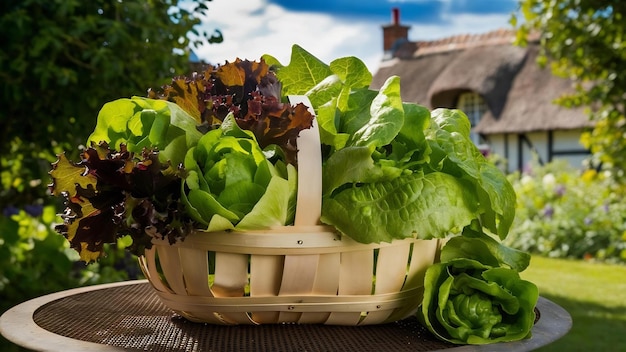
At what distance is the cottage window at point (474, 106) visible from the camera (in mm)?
17944

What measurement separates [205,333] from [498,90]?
15.8 meters

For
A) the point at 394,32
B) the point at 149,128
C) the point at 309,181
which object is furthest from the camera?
the point at 394,32

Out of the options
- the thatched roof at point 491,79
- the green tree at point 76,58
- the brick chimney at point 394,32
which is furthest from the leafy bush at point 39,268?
the brick chimney at point 394,32

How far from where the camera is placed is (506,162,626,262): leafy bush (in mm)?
7685

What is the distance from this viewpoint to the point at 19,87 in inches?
130

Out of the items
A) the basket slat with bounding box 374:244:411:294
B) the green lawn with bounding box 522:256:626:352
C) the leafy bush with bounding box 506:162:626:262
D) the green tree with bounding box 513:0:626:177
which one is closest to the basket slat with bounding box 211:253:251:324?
the basket slat with bounding box 374:244:411:294

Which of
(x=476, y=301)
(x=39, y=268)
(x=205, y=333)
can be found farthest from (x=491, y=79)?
(x=205, y=333)

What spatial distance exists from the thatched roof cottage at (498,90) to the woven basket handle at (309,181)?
12.4m

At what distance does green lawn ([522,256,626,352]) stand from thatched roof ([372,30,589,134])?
23.5 ft

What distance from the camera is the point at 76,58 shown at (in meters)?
3.45

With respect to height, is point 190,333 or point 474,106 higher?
point 474,106

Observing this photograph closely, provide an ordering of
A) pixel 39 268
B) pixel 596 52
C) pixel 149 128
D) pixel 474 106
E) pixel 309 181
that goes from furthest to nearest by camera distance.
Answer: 1. pixel 474 106
2. pixel 596 52
3. pixel 39 268
4. pixel 149 128
5. pixel 309 181

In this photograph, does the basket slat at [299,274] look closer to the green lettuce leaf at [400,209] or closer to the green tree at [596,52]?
the green lettuce leaf at [400,209]

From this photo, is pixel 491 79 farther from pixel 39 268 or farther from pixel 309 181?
pixel 309 181
